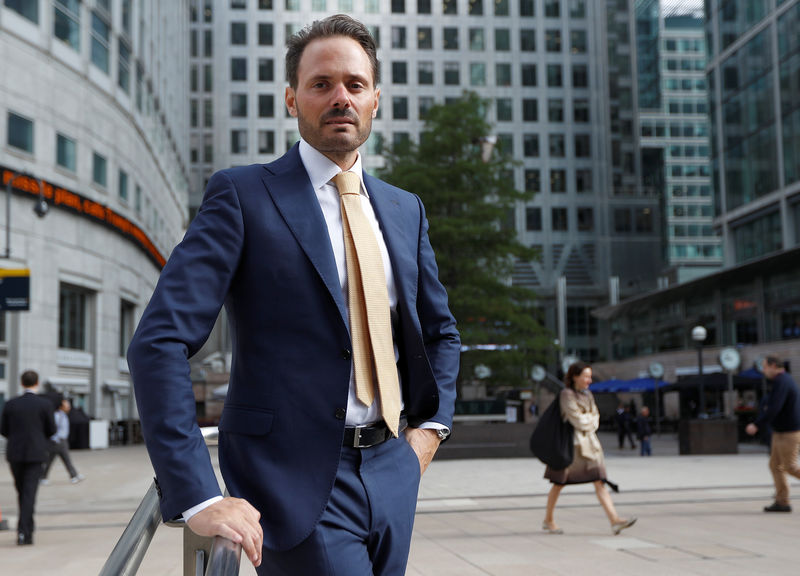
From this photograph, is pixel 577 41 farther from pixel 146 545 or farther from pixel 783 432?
pixel 146 545

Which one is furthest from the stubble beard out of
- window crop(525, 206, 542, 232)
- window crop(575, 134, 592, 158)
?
window crop(575, 134, 592, 158)

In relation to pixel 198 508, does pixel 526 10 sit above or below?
above

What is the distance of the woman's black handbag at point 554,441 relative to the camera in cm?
1040

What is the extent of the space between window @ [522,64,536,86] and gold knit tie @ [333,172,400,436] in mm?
78343

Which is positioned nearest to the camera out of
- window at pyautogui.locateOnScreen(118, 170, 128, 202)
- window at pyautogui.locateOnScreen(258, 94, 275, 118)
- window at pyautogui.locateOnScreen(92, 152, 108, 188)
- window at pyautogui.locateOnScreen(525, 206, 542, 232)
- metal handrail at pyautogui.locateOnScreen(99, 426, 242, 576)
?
metal handrail at pyautogui.locateOnScreen(99, 426, 242, 576)

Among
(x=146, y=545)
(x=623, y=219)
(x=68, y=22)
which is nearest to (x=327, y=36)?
(x=146, y=545)

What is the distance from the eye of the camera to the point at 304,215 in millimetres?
2393

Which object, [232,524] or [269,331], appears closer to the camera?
[232,524]

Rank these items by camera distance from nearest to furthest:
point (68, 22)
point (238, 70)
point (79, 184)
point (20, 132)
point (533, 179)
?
point (20, 132)
point (68, 22)
point (79, 184)
point (238, 70)
point (533, 179)

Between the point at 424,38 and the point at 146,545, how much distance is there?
79.2 metres

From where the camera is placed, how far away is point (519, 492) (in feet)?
50.7

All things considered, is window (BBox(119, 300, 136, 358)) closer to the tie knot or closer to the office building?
the office building

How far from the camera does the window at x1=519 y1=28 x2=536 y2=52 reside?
78.9 m

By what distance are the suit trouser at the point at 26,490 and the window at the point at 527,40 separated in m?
72.8
